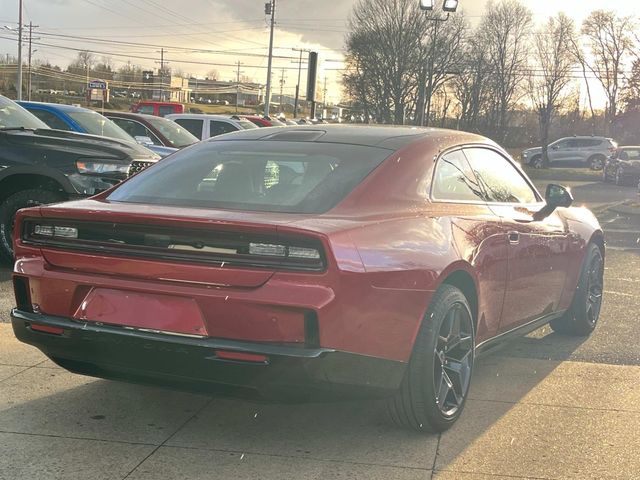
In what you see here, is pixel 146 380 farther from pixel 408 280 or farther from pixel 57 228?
pixel 408 280

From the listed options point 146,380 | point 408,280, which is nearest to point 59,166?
point 146,380

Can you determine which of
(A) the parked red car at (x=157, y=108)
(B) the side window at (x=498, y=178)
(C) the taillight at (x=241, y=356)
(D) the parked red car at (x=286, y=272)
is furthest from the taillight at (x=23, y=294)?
(A) the parked red car at (x=157, y=108)

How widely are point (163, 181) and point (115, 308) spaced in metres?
0.99

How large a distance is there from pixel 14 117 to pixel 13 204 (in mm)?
1435

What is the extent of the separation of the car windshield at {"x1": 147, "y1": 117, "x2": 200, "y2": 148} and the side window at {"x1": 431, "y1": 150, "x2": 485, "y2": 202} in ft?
32.8

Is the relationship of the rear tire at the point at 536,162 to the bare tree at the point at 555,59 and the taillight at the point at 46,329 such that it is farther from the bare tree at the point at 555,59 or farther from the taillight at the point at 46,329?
the taillight at the point at 46,329

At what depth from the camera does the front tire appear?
3346mm

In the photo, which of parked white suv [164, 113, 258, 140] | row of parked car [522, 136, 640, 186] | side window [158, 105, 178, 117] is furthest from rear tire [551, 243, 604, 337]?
row of parked car [522, 136, 640, 186]

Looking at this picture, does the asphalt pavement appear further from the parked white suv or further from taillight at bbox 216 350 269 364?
the parked white suv

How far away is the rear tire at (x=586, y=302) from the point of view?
5465 millimetres

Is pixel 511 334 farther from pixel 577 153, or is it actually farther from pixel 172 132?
pixel 577 153

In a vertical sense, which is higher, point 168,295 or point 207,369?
point 168,295

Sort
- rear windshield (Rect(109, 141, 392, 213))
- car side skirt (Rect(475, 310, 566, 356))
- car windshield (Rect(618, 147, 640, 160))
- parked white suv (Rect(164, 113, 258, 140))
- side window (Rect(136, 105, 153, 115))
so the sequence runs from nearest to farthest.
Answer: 1. rear windshield (Rect(109, 141, 392, 213))
2. car side skirt (Rect(475, 310, 566, 356))
3. parked white suv (Rect(164, 113, 258, 140))
4. side window (Rect(136, 105, 153, 115))
5. car windshield (Rect(618, 147, 640, 160))

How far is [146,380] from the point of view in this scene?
3.23 m
